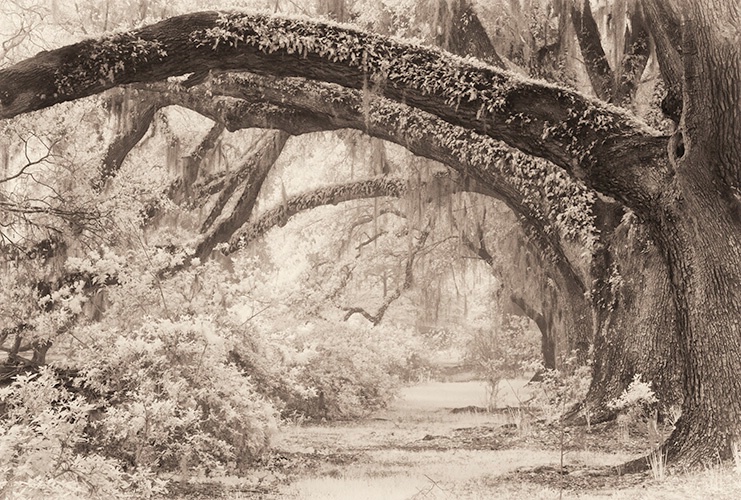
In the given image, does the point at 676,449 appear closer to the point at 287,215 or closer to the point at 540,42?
the point at 540,42

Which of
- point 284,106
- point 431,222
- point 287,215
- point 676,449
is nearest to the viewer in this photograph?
point 676,449

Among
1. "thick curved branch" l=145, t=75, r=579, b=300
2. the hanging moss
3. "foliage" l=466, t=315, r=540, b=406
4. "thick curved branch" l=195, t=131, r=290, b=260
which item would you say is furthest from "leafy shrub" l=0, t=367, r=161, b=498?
"foliage" l=466, t=315, r=540, b=406

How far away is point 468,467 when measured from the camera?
8.23 meters

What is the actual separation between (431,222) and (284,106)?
6.36m

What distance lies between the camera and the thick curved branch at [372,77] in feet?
23.3

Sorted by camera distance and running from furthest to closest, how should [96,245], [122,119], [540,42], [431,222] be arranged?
[431,222] < [122,119] < [540,42] < [96,245]

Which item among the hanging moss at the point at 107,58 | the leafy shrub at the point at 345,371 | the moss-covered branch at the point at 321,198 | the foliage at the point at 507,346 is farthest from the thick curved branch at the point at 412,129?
the foliage at the point at 507,346

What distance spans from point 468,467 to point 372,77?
A: 151 inches

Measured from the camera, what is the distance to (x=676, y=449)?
658 cm

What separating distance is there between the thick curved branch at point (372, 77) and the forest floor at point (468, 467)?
243cm

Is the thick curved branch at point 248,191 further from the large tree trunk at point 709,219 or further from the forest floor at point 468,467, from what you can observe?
the large tree trunk at point 709,219

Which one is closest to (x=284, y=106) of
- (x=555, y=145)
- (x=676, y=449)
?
(x=555, y=145)

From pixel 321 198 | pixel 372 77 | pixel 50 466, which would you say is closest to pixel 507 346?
pixel 321 198

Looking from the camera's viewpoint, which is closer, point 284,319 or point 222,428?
point 222,428
